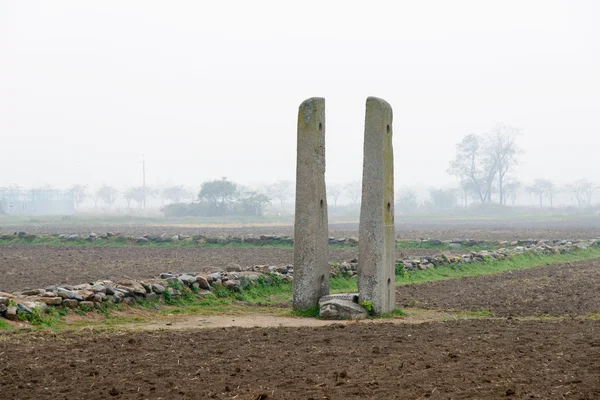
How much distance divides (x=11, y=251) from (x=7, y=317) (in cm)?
2293

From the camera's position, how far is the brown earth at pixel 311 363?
919 centimetres

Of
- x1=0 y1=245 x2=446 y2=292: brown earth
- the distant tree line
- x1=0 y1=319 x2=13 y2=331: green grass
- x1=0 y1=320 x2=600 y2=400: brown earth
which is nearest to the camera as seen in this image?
x1=0 y1=320 x2=600 y2=400: brown earth

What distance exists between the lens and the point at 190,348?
1223 centimetres

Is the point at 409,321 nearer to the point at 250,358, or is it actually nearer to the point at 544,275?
the point at 250,358

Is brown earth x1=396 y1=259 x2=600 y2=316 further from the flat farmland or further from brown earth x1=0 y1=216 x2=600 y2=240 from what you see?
brown earth x1=0 y1=216 x2=600 y2=240

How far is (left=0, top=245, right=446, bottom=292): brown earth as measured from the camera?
2428cm

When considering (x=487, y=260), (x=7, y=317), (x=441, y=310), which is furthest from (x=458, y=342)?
(x=487, y=260)

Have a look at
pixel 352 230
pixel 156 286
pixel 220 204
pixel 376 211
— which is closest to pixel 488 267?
pixel 376 211

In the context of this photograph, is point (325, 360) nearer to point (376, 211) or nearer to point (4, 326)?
point (376, 211)

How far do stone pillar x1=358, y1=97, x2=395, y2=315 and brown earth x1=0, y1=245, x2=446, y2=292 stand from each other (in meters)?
10.1

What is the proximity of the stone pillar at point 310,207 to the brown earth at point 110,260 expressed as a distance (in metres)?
8.44

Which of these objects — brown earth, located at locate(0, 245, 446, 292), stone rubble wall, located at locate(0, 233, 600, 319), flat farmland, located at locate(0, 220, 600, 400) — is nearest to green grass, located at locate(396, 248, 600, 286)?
stone rubble wall, located at locate(0, 233, 600, 319)

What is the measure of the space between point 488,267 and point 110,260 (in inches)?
650

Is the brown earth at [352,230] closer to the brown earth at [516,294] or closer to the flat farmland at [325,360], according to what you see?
the brown earth at [516,294]
